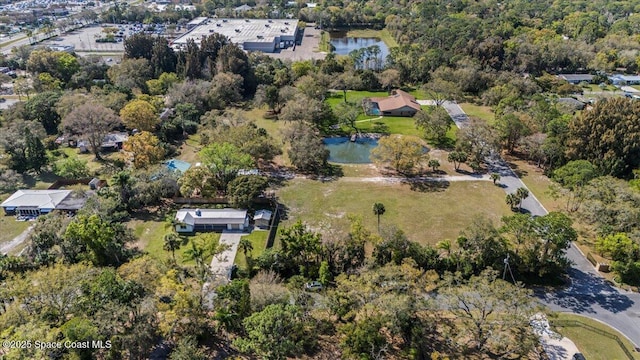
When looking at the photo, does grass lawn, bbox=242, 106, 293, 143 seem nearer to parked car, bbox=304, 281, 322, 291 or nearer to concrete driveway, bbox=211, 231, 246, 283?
concrete driveway, bbox=211, 231, 246, 283

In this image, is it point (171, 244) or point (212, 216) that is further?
point (212, 216)

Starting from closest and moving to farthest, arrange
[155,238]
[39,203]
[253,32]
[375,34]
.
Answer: [155,238], [39,203], [253,32], [375,34]

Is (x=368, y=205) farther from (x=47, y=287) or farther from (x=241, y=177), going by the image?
(x=47, y=287)

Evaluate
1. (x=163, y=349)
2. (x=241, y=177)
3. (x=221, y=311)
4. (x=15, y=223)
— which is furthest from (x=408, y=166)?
(x=15, y=223)

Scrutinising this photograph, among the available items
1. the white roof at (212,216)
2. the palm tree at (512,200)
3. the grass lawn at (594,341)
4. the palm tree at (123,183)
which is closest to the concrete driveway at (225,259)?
the white roof at (212,216)

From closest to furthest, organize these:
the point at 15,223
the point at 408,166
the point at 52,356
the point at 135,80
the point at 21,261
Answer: the point at 52,356 < the point at 21,261 < the point at 15,223 < the point at 408,166 < the point at 135,80

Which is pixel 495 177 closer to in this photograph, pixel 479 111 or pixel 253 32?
pixel 479 111

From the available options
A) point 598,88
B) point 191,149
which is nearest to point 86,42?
point 191,149
